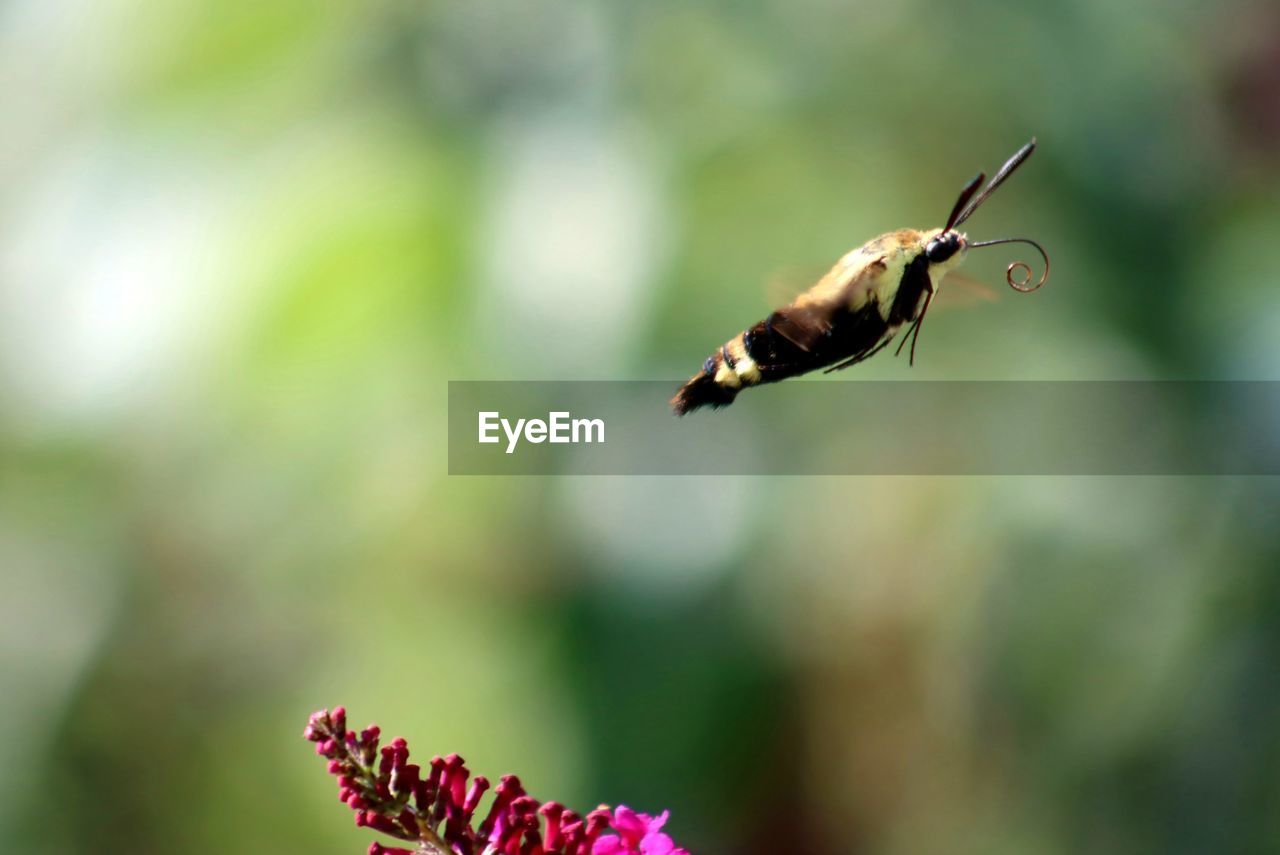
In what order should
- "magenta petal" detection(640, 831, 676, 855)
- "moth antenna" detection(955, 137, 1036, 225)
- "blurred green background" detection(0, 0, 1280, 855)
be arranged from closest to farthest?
"moth antenna" detection(955, 137, 1036, 225)
"magenta petal" detection(640, 831, 676, 855)
"blurred green background" detection(0, 0, 1280, 855)

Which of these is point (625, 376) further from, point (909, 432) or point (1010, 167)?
point (1010, 167)

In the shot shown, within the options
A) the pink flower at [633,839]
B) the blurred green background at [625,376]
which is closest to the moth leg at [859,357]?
Result: the pink flower at [633,839]

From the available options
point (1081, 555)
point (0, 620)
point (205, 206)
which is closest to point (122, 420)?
point (205, 206)

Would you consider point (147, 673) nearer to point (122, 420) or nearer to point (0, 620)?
point (0, 620)

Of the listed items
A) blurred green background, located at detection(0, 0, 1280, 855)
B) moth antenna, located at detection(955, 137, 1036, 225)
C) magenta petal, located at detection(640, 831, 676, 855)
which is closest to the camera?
moth antenna, located at detection(955, 137, 1036, 225)

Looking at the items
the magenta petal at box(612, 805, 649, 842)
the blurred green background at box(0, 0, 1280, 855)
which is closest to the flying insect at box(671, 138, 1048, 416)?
the magenta petal at box(612, 805, 649, 842)

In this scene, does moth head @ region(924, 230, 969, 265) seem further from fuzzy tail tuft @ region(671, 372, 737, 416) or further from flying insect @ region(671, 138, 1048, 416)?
fuzzy tail tuft @ region(671, 372, 737, 416)

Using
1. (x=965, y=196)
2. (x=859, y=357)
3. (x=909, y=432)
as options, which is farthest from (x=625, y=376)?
(x=965, y=196)
